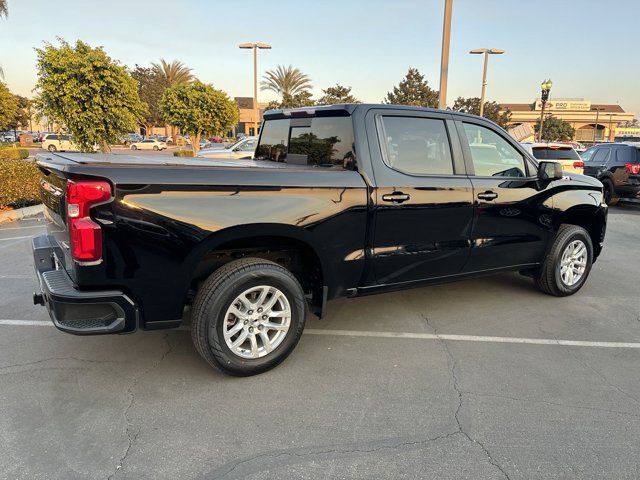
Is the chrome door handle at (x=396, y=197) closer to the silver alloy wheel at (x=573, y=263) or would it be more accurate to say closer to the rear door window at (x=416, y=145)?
the rear door window at (x=416, y=145)

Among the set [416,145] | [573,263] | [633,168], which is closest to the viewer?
[416,145]

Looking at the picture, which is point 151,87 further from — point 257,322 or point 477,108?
point 257,322

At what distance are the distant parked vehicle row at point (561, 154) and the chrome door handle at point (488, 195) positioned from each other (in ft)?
31.6

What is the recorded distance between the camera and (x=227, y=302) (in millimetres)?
3174

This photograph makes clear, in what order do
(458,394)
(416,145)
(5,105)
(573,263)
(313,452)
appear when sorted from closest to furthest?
(313,452)
(458,394)
(416,145)
(573,263)
(5,105)

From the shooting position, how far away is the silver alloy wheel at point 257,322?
329cm

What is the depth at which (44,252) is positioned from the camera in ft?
12.0

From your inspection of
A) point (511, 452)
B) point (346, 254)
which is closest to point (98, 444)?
point (346, 254)

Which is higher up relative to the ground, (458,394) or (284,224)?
(284,224)

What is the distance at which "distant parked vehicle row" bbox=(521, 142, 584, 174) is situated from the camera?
1296 centimetres

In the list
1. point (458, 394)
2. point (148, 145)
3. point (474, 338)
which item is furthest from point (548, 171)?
point (148, 145)

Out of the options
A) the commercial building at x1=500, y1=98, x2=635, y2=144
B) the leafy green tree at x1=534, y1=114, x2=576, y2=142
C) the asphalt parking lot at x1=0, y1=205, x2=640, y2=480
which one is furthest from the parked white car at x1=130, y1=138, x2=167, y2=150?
the commercial building at x1=500, y1=98, x2=635, y2=144

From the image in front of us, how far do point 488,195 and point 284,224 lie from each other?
81.1 inches

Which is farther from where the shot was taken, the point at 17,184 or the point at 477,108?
the point at 477,108
